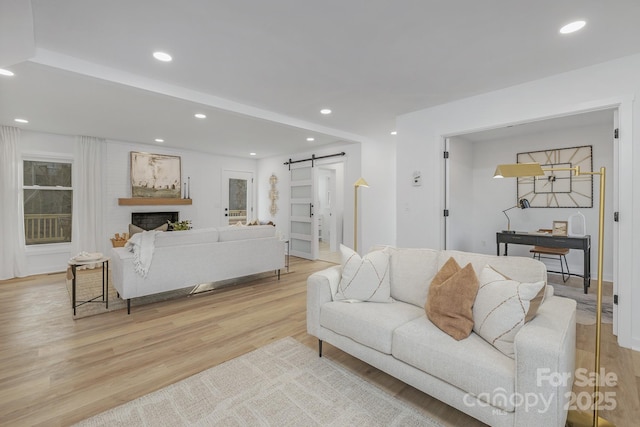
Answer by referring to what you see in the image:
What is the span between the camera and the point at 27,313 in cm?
319

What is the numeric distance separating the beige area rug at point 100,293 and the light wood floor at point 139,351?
0.46 ft

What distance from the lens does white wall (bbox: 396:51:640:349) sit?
2502mm

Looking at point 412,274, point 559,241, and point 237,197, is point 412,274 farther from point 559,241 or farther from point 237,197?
point 237,197

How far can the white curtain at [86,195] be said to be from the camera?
5.28m

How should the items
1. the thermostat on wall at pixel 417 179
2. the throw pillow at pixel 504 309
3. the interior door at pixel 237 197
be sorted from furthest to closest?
the interior door at pixel 237 197 → the thermostat on wall at pixel 417 179 → the throw pillow at pixel 504 309

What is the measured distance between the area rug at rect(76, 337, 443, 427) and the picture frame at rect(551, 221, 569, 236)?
4.12 m

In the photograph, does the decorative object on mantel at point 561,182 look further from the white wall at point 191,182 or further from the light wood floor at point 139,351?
the white wall at point 191,182

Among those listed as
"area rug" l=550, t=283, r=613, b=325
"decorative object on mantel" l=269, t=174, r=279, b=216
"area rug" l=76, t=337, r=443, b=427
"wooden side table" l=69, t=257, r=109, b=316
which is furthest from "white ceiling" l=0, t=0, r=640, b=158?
"decorative object on mantel" l=269, t=174, r=279, b=216

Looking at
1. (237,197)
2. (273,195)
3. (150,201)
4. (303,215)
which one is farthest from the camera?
(237,197)

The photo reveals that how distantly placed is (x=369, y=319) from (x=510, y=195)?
475 cm

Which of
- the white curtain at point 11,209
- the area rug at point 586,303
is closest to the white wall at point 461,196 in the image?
the area rug at point 586,303

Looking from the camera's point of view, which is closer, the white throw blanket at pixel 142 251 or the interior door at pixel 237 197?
the white throw blanket at pixel 142 251

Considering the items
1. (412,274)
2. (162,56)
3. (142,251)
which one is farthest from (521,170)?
(142,251)

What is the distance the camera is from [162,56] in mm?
2527
